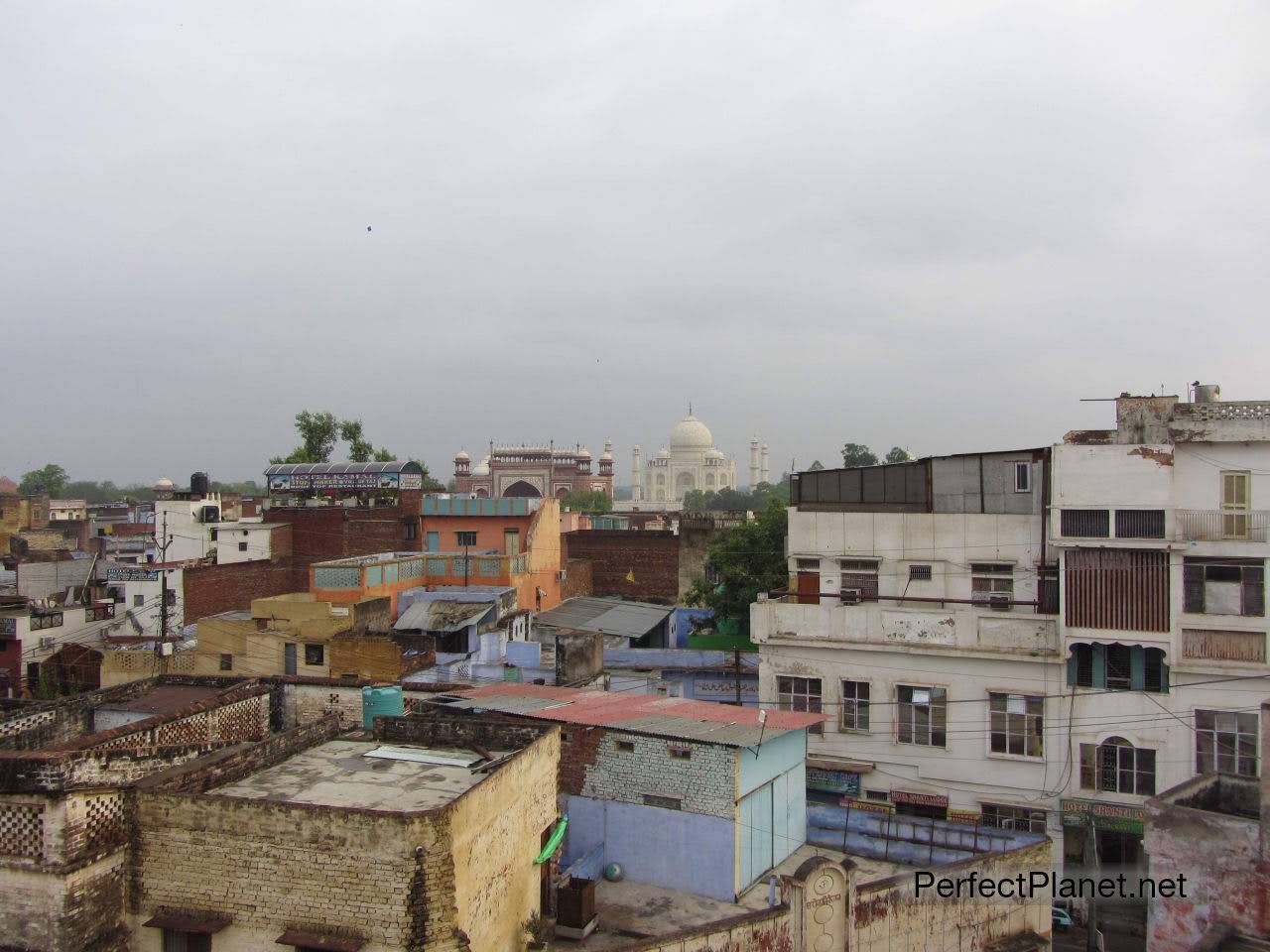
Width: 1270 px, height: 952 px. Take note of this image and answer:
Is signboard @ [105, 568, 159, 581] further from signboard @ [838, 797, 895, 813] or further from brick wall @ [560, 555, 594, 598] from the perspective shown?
signboard @ [838, 797, 895, 813]

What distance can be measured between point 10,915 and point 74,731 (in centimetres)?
466

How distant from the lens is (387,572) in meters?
25.5

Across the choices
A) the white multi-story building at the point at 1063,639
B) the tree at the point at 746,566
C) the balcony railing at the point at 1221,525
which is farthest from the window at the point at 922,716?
the tree at the point at 746,566

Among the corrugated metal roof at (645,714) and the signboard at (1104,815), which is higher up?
the corrugated metal roof at (645,714)

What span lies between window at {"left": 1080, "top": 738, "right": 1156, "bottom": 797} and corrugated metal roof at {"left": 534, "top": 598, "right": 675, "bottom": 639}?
1235cm

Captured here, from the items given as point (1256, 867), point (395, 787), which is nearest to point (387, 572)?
point (395, 787)

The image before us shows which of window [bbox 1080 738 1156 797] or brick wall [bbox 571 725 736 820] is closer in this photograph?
brick wall [bbox 571 725 736 820]

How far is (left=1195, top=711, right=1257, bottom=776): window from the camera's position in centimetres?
1461

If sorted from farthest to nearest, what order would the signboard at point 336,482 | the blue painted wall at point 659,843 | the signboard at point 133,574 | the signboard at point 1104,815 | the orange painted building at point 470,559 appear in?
the signboard at point 336,482 → the signboard at point 133,574 → the orange painted building at point 470,559 → the signboard at point 1104,815 → the blue painted wall at point 659,843

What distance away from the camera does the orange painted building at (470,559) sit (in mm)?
24366

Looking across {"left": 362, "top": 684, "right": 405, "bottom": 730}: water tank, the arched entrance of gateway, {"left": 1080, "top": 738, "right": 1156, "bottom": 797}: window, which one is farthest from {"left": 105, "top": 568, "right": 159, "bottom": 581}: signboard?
the arched entrance of gateway

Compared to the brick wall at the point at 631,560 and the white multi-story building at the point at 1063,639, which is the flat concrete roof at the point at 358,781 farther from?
the brick wall at the point at 631,560

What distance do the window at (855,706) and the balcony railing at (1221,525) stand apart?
214 inches

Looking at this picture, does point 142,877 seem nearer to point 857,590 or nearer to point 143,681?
point 143,681
